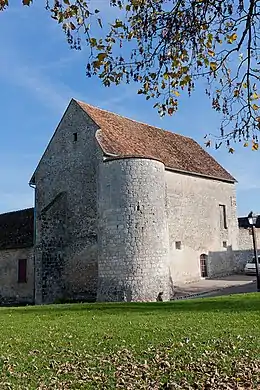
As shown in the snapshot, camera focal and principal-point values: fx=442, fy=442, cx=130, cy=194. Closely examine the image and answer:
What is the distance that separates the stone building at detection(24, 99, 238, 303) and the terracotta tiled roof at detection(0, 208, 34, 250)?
1363 mm

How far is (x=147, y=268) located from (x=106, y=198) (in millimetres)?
3595

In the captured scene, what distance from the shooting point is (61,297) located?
72.4 ft

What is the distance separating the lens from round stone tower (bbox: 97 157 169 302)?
18.7 m

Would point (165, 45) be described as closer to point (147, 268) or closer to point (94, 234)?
point (147, 268)

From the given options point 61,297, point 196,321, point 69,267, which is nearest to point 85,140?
point 69,267

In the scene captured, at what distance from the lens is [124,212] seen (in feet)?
62.7

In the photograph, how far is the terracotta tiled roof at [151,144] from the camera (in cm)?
2186

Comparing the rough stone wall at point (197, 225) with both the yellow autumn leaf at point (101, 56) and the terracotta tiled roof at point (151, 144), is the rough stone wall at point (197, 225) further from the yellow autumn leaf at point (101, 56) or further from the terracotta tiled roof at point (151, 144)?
the yellow autumn leaf at point (101, 56)

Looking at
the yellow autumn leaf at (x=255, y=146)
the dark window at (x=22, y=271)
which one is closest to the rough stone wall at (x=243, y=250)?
the dark window at (x=22, y=271)

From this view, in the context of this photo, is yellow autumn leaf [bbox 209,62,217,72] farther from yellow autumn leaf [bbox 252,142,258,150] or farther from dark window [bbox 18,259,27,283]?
dark window [bbox 18,259,27,283]

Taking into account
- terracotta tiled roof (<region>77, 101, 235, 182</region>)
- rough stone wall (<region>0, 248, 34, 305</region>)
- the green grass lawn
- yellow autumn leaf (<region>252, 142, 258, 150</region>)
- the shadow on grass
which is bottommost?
the green grass lawn

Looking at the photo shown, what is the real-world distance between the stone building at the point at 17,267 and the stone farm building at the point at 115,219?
0.18 ft

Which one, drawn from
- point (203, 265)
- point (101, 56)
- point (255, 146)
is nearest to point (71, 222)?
point (203, 265)

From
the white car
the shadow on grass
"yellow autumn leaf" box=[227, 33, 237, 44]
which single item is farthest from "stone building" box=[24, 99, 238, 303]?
"yellow autumn leaf" box=[227, 33, 237, 44]
